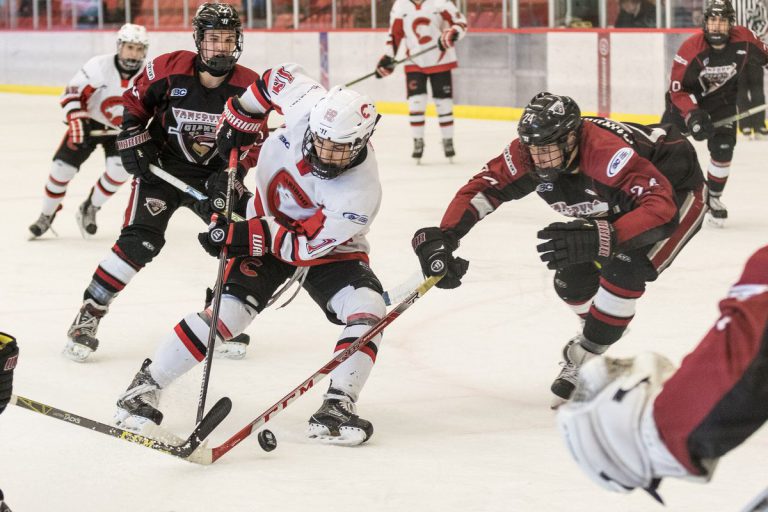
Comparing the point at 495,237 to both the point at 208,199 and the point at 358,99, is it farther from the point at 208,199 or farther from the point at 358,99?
the point at 358,99

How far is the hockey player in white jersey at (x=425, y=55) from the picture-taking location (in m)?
8.61

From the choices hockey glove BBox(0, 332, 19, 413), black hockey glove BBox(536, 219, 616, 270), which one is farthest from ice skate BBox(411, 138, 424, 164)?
hockey glove BBox(0, 332, 19, 413)

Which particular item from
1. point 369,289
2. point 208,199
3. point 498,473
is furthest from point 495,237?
point 498,473

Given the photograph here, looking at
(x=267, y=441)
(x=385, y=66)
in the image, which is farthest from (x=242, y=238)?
(x=385, y=66)

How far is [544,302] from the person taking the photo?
4.64 meters

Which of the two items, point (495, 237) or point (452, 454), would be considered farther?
point (495, 237)

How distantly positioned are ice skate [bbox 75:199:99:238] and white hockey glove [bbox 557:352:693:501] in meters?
4.97

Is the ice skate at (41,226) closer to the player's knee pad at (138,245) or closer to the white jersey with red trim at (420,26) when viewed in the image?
the player's knee pad at (138,245)

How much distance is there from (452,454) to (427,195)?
4.31 m

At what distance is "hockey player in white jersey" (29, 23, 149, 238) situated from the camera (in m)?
5.86

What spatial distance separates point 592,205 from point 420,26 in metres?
5.77

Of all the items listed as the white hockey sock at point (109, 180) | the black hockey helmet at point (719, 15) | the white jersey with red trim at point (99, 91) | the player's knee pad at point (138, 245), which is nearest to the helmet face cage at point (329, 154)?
the player's knee pad at point (138, 245)

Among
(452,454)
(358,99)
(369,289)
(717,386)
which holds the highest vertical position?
(358,99)

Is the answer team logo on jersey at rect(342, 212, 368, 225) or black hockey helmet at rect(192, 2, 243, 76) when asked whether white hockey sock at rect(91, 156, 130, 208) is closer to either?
black hockey helmet at rect(192, 2, 243, 76)
